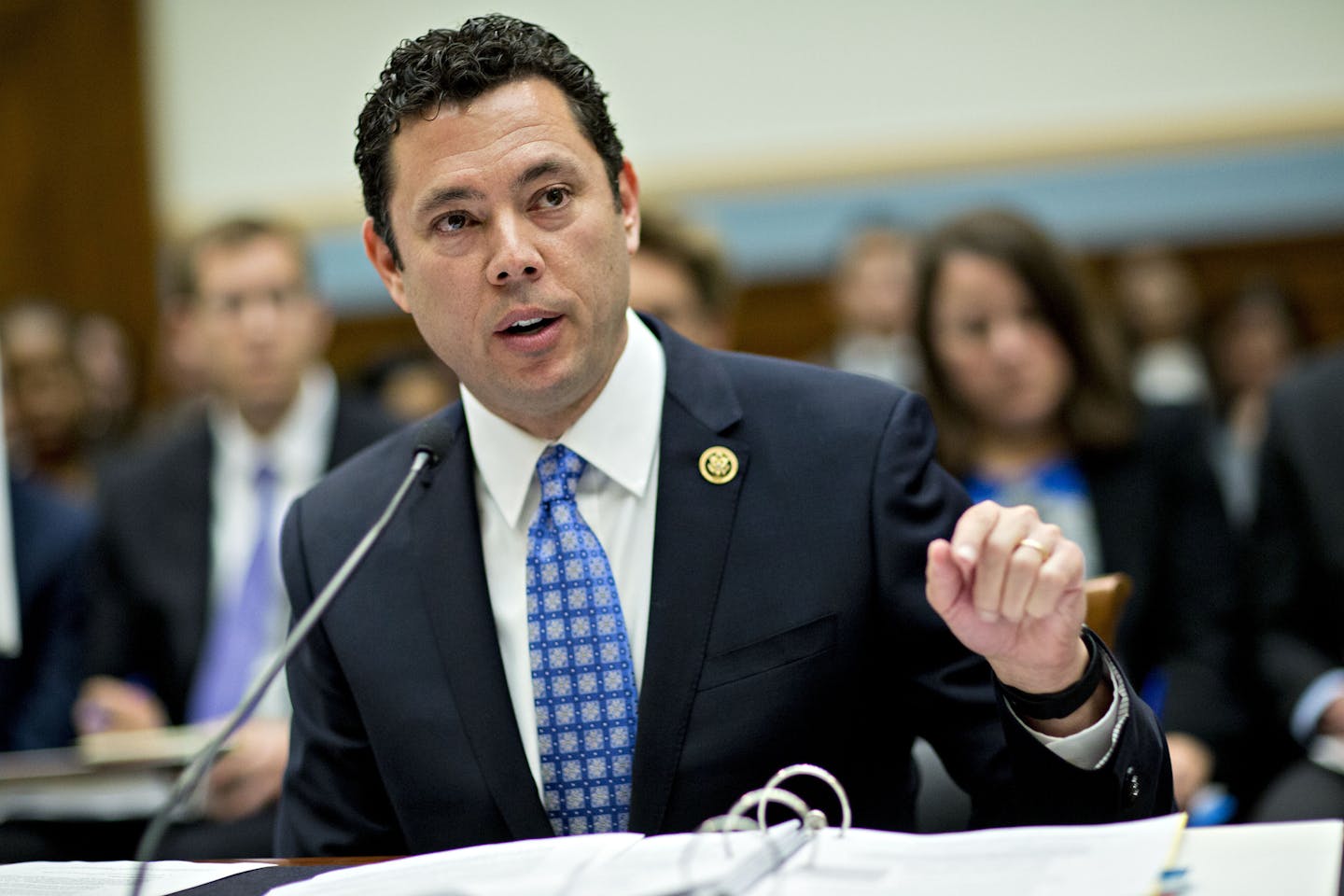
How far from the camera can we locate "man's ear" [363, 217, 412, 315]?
170 centimetres

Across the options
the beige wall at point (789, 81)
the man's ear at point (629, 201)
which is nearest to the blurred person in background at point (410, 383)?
the beige wall at point (789, 81)

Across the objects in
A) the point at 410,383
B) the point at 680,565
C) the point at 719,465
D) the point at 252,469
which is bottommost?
the point at 680,565

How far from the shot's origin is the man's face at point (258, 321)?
324cm

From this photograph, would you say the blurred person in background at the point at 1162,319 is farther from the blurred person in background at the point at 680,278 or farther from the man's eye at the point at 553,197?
the man's eye at the point at 553,197

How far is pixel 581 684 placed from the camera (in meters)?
1.50

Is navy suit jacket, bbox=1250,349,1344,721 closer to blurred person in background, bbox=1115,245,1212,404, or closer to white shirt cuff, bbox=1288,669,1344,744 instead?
white shirt cuff, bbox=1288,669,1344,744

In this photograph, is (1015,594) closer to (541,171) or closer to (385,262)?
(541,171)

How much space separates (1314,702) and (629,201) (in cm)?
137

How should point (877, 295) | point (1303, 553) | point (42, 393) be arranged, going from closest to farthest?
point (1303, 553) < point (42, 393) < point (877, 295)

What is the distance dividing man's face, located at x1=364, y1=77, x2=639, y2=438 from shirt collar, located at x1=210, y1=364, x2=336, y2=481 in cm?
169

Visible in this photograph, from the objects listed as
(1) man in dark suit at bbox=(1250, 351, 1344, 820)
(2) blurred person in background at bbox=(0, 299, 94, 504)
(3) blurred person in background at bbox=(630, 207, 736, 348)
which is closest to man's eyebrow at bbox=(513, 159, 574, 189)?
(3) blurred person in background at bbox=(630, 207, 736, 348)

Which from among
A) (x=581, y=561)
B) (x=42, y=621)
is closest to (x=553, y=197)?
(x=581, y=561)

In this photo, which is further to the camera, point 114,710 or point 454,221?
point 114,710

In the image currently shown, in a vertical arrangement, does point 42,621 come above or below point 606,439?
below
